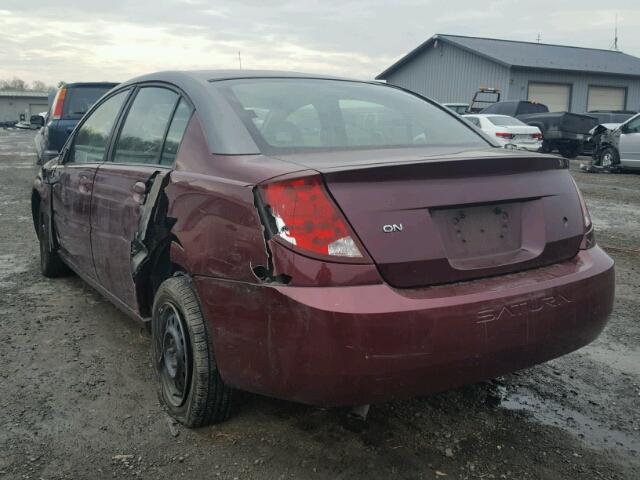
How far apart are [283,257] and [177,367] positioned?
97cm

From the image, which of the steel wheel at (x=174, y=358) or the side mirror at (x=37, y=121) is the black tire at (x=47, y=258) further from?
the side mirror at (x=37, y=121)

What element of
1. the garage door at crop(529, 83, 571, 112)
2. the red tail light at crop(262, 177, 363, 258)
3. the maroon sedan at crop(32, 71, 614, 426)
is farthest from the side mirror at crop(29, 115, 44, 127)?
the garage door at crop(529, 83, 571, 112)

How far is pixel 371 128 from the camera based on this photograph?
118 inches

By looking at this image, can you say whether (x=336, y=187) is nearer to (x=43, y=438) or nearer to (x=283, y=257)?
(x=283, y=257)

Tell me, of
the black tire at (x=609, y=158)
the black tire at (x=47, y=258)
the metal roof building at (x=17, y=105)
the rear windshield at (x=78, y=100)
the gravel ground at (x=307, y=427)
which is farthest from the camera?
the metal roof building at (x=17, y=105)

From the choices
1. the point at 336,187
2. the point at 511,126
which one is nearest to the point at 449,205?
the point at 336,187

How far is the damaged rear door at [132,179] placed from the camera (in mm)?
2926

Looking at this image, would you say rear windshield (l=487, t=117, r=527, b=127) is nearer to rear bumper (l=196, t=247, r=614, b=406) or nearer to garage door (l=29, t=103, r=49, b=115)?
rear bumper (l=196, t=247, r=614, b=406)

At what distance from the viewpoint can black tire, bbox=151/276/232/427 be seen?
251 cm

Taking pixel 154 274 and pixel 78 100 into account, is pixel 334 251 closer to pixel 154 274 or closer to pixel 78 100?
pixel 154 274

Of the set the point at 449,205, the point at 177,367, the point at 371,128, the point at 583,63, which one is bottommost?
the point at 177,367

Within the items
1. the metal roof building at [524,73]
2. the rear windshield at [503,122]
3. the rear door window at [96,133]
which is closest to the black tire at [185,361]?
the rear door window at [96,133]

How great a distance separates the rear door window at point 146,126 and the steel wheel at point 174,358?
78cm

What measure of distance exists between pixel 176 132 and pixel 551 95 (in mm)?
32583
